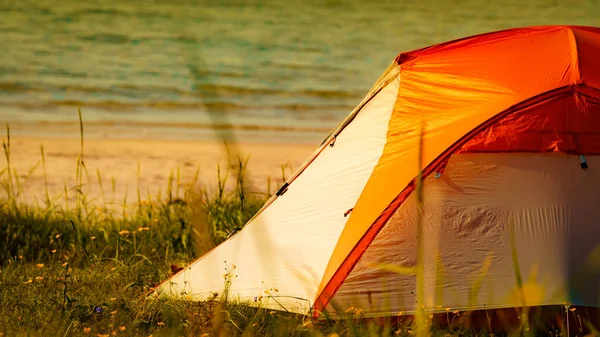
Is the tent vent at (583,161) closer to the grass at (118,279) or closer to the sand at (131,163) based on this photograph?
the grass at (118,279)

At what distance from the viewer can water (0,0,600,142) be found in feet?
42.1

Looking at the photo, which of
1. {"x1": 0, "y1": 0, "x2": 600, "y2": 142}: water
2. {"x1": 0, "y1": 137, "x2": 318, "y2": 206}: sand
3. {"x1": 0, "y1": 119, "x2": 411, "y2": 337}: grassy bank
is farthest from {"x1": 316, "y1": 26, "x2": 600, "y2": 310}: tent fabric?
{"x1": 0, "y1": 137, "x2": 318, "y2": 206}: sand

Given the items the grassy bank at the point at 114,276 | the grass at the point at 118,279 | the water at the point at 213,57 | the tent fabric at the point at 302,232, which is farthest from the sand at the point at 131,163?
the tent fabric at the point at 302,232

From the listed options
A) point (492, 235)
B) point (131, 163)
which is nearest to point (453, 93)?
point (492, 235)

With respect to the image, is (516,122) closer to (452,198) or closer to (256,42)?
(452,198)

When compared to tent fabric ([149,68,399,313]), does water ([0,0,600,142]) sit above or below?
above

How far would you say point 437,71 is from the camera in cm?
425

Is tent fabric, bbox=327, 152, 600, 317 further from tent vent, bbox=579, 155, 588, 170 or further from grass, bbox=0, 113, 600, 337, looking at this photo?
grass, bbox=0, 113, 600, 337

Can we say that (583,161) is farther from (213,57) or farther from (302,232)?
(213,57)

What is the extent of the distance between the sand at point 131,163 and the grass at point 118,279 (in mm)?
1464

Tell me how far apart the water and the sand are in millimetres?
665

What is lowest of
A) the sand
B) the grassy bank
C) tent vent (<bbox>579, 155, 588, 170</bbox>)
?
the grassy bank

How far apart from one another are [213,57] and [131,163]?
1118 cm

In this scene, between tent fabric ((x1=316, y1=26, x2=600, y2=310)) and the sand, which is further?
the sand
